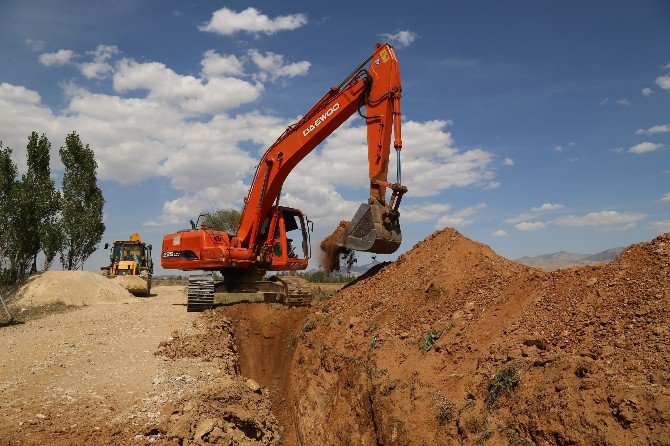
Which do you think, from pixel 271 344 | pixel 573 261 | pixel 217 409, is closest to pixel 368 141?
pixel 271 344

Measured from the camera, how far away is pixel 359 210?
11266mm

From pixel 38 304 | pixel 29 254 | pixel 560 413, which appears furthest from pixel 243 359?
pixel 29 254

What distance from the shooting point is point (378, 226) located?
35.0ft

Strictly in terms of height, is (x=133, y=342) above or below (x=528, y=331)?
below

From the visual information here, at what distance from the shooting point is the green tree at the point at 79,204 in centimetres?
2686

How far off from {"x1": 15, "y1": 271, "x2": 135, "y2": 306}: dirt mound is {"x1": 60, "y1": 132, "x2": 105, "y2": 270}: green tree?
286 inches

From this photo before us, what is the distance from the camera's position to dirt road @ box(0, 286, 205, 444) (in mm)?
5984

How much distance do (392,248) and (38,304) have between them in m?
15.1

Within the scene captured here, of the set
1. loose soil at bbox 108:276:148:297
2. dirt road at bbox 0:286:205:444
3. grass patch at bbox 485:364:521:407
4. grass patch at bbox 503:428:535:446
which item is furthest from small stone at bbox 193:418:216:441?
loose soil at bbox 108:276:148:297

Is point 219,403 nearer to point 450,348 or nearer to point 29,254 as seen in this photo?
point 450,348

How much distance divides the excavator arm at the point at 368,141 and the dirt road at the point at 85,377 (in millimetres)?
4644

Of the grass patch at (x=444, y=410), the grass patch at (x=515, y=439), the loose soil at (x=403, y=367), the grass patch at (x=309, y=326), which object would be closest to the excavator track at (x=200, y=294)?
the loose soil at (x=403, y=367)

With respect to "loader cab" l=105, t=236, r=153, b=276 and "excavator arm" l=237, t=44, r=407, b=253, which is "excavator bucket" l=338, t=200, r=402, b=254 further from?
"loader cab" l=105, t=236, r=153, b=276

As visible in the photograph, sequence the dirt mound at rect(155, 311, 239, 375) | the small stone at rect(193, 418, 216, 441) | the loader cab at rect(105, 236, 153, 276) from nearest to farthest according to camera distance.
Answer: the small stone at rect(193, 418, 216, 441) → the dirt mound at rect(155, 311, 239, 375) → the loader cab at rect(105, 236, 153, 276)
